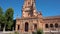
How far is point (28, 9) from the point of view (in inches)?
2221

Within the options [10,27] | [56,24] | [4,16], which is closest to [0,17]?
[4,16]

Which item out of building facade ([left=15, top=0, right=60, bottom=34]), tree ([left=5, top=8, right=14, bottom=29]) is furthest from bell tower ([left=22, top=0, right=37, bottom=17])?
tree ([left=5, top=8, right=14, bottom=29])

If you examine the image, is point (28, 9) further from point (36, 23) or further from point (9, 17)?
point (36, 23)

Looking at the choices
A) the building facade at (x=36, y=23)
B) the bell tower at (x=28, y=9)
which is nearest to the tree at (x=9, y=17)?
the building facade at (x=36, y=23)

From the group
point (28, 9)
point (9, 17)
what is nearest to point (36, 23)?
point (28, 9)

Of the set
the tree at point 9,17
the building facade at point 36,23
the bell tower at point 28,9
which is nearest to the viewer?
the building facade at point 36,23

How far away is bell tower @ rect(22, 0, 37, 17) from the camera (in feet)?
181

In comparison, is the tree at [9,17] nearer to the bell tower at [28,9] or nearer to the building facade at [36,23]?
Result: the building facade at [36,23]

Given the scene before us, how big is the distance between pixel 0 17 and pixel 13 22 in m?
7.02

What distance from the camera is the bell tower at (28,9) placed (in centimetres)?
5518

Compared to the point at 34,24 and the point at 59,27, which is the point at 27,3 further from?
the point at 59,27

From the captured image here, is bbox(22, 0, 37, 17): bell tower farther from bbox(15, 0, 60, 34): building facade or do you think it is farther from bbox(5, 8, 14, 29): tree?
bbox(5, 8, 14, 29): tree

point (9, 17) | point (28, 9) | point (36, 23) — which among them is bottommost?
point (36, 23)

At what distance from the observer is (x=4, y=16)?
52344 millimetres
